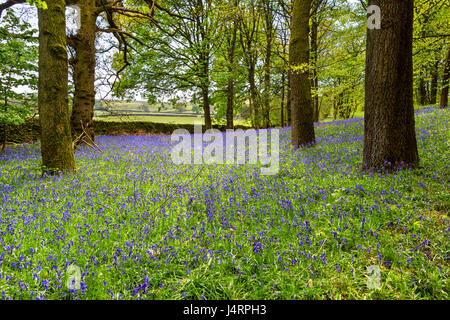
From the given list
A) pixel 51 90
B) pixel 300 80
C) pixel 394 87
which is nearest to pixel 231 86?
pixel 300 80

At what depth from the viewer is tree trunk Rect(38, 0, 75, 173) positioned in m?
6.11

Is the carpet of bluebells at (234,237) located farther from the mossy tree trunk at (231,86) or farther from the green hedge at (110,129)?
the mossy tree trunk at (231,86)

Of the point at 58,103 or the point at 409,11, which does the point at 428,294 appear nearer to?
the point at 409,11

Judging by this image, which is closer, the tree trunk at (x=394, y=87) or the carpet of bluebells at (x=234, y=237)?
the carpet of bluebells at (x=234, y=237)

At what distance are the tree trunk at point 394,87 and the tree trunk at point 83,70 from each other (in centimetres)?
1145

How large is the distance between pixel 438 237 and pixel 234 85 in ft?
71.1

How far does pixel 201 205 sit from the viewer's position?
4062 millimetres

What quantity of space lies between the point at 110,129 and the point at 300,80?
18902mm

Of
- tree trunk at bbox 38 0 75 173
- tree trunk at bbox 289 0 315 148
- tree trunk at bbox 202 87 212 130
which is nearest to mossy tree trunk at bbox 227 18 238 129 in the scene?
tree trunk at bbox 202 87 212 130

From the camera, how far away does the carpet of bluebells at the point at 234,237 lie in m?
2.19

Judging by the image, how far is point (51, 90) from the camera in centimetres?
614

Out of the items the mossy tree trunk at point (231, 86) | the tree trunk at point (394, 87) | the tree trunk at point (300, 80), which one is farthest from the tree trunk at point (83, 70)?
the mossy tree trunk at point (231, 86)

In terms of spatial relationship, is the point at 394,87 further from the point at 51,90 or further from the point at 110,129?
the point at 110,129

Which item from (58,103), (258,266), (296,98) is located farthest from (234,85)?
(258,266)
